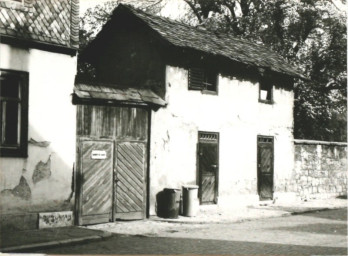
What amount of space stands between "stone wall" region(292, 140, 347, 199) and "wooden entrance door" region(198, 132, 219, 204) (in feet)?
15.8

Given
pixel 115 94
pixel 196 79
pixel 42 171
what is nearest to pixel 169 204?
pixel 115 94

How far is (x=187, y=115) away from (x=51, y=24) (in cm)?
531

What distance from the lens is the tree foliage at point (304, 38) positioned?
1064 inches

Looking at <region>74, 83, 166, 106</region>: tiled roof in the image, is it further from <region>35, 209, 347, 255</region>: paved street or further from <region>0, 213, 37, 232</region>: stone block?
<region>35, 209, 347, 255</region>: paved street

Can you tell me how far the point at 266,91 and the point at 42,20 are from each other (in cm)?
981

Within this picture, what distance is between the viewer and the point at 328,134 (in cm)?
2948

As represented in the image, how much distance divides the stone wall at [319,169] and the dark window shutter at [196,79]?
5.77 m

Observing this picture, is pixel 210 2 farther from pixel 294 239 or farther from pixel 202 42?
pixel 294 239

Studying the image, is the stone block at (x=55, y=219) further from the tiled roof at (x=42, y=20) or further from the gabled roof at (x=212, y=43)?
the gabled roof at (x=212, y=43)

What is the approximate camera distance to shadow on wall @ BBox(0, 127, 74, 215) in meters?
9.84

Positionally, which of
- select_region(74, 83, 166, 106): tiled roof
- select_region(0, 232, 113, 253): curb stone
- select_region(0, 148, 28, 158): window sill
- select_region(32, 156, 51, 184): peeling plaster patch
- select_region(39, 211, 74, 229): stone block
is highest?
select_region(74, 83, 166, 106): tiled roof

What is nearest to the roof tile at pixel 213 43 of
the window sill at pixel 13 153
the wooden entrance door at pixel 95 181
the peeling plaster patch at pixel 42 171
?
the wooden entrance door at pixel 95 181

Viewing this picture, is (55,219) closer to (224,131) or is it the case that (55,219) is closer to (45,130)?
(45,130)

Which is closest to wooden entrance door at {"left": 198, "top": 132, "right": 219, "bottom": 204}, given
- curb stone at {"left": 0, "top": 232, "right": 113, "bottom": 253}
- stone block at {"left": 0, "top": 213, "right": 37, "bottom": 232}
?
curb stone at {"left": 0, "top": 232, "right": 113, "bottom": 253}
